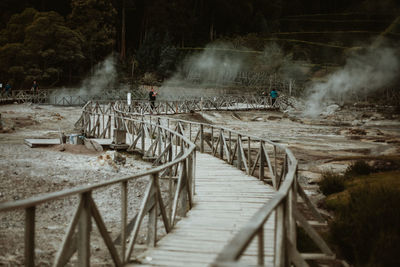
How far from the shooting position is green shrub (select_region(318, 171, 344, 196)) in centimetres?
955

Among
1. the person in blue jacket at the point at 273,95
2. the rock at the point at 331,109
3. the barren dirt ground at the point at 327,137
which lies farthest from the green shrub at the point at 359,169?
the person in blue jacket at the point at 273,95

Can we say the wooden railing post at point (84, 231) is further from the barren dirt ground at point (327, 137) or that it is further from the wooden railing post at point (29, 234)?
the barren dirt ground at point (327, 137)

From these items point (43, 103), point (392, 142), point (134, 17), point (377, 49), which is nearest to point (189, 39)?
point (134, 17)

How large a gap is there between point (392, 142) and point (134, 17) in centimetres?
4734

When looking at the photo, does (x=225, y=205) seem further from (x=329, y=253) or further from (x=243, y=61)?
(x=243, y=61)

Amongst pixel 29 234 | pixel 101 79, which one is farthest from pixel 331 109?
pixel 29 234

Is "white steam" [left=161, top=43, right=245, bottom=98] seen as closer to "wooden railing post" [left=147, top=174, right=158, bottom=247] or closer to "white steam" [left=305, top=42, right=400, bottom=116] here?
"white steam" [left=305, top=42, right=400, bottom=116]

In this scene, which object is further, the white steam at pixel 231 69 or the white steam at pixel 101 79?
the white steam at pixel 231 69

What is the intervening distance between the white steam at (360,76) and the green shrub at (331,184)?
32.7m

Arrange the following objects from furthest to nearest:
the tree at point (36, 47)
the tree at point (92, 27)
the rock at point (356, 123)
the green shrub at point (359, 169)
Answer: the tree at point (92, 27), the tree at point (36, 47), the rock at point (356, 123), the green shrub at point (359, 169)

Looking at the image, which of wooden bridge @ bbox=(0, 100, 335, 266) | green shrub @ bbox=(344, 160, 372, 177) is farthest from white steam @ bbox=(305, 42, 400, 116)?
wooden bridge @ bbox=(0, 100, 335, 266)

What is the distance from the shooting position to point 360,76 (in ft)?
155

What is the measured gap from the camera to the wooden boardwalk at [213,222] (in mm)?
4051

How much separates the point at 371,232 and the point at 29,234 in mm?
4581
